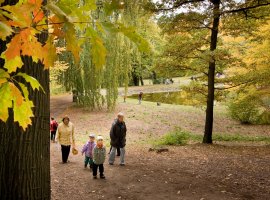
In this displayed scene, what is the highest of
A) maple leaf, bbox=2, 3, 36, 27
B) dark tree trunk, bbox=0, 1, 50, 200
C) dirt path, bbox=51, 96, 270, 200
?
maple leaf, bbox=2, 3, 36, 27

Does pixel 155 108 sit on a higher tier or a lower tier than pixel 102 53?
lower

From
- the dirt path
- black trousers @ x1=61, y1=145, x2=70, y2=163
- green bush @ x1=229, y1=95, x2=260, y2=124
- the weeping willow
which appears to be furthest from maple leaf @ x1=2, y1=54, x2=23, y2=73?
green bush @ x1=229, y1=95, x2=260, y2=124

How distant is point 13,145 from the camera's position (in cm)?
292

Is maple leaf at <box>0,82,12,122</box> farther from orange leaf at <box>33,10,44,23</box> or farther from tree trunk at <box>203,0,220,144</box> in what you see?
tree trunk at <box>203,0,220,144</box>

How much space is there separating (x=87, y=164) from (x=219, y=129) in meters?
14.2

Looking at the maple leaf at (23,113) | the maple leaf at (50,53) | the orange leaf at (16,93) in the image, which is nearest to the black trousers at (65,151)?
the maple leaf at (23,113)

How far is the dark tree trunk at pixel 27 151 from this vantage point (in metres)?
2.92

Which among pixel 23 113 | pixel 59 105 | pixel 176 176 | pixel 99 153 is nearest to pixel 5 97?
pixel 23 113

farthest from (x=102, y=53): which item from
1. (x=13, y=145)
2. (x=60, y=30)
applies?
(x=13, y=145)

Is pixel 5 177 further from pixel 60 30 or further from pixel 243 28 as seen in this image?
pixel 243 28

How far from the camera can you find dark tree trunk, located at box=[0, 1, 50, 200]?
2.92 m

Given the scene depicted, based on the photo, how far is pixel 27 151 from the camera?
2.94m

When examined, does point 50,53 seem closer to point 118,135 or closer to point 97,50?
point 97,50

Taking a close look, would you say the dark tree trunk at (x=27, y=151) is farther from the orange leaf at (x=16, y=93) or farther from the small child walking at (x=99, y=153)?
the small child walking at (x=99, y=153)
